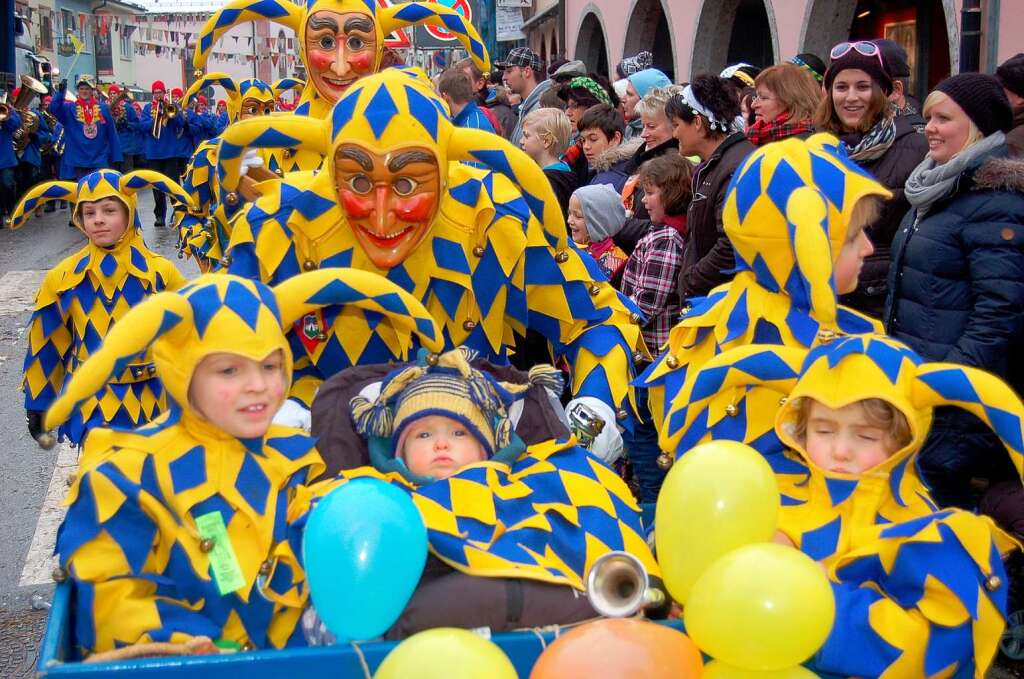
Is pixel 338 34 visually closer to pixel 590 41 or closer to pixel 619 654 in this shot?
pixel 619 654

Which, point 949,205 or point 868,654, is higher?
point 949,205

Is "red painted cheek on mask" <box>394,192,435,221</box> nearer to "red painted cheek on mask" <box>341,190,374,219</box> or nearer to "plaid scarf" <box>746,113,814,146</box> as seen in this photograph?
"red painted cheek on mask" <box>341,190,374,219</box>

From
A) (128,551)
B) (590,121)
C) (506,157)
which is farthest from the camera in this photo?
(590,121)

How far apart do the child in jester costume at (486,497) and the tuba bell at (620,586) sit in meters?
0.15

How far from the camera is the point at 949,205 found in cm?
394

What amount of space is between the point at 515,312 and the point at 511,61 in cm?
766

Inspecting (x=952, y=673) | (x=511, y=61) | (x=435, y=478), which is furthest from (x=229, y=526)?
(x=511, y=61)

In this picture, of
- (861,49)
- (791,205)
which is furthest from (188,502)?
(861,49)

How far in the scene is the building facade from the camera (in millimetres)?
7531

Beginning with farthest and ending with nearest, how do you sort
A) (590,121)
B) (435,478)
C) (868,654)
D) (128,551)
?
(590,121) → (435,478) → (128,551) → (868,654)

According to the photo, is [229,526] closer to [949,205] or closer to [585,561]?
[585,561]

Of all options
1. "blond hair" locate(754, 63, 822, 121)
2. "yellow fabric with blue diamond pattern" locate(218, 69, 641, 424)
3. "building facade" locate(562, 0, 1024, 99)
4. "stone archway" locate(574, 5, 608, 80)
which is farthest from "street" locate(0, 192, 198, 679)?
"stone archway" locate(574, 5, 608, 80)

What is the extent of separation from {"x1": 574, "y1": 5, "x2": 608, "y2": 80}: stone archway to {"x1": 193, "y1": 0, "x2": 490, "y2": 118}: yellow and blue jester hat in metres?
18.9

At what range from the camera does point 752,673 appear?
211 centimetres
